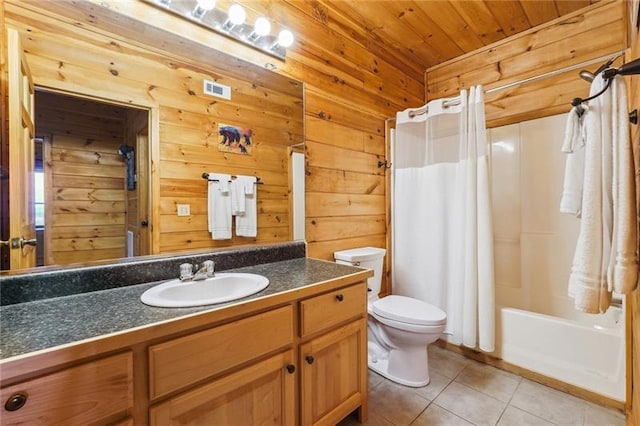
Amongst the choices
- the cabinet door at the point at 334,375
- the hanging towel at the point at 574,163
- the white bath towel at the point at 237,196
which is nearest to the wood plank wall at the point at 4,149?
the white bath towel at the point at 237,196

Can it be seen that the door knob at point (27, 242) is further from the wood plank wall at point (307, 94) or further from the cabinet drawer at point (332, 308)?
the cabinet drawer at point (332, 308)

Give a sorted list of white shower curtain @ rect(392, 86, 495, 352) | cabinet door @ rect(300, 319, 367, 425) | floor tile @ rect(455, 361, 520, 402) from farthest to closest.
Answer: white shower curtain @ rect(392, 86, 495, 352) → floor tile @ rect(455, 361, 520, 402) → cabinet door @ rect(300, 319, 367, 425)

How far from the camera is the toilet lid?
5.14 feet

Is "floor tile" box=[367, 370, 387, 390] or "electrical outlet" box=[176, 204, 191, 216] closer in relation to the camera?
"electrical outlet" box=[176, 204, 191, 216]

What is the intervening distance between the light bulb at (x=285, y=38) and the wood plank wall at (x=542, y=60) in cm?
168

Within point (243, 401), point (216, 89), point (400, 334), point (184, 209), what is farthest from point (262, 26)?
point (400, 334)

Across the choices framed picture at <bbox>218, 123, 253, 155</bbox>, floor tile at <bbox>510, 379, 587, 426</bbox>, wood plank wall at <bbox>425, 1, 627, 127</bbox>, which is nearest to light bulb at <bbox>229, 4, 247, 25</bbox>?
framed picture at <bbox>218, 123, 253, 155</bbox>

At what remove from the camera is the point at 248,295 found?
0.96m

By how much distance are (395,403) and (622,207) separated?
4.56ft

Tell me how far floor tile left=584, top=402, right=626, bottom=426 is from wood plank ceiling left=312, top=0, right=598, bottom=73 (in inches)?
98.7

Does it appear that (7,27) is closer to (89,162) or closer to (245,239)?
(89,162)

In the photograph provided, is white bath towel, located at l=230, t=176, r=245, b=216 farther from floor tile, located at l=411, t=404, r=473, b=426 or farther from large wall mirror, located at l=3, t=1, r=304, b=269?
floor tile, located at l=411, t=404, r=473, b=426

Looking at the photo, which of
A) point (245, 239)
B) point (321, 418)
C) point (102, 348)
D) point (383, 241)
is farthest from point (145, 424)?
point (383, 241)

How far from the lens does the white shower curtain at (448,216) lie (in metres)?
1.81
